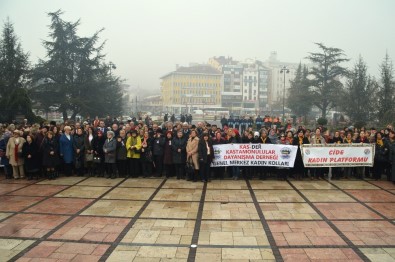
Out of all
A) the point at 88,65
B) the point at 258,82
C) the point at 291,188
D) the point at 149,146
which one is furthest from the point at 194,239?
the point at 258,82

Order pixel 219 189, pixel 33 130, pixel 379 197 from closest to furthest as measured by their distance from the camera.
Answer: pixel 379 197
pixel 219 189
pixel 33 130

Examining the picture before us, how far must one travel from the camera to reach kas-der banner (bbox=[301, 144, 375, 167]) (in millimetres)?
10992

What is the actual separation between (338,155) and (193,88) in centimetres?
11238

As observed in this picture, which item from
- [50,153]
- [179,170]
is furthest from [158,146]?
[50,153]

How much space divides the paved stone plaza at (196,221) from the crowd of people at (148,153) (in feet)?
2.63

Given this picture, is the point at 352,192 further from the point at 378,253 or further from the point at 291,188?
the point at 378,253

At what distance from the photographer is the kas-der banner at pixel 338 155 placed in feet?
36.1

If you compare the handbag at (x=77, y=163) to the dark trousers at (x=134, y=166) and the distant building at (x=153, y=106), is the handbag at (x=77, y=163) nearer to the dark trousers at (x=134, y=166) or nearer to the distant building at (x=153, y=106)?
the dark trousers at (x=134, y=166)

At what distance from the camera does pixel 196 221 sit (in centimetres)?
707

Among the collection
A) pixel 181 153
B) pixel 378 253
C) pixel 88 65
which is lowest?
pixel 378 253

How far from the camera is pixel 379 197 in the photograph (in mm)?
9031

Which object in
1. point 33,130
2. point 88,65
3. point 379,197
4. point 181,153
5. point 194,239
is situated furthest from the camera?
point 88,65

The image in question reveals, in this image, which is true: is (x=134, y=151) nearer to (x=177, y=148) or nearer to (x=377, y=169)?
(x=177, y=148)

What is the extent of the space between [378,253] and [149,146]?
7549 millimetres
